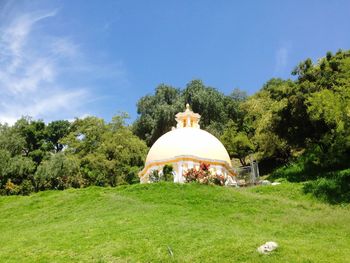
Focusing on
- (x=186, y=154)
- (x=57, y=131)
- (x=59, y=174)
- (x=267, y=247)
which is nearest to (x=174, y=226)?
(x=267, y=247)

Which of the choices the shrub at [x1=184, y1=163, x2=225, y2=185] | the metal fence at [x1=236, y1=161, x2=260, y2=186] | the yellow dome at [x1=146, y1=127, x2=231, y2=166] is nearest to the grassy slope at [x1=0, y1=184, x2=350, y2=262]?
the shrub at [x1=184, y1=163, x2=225, y2=185]

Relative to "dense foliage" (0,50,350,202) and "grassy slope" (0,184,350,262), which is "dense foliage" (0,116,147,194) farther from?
"grassy slope" (0,184,350,262)

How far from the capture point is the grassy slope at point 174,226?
41.8 feet

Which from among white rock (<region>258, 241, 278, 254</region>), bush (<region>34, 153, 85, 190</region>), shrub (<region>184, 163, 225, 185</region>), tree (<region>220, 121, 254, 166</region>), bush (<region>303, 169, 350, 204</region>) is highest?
tree (<region>220, 121, 254, 166</region>)

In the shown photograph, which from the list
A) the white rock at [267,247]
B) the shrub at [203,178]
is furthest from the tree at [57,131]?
the white rock at [267,247]

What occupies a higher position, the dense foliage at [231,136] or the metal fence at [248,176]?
the dense foliage at [231,136]

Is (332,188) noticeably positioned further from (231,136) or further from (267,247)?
(231,136)

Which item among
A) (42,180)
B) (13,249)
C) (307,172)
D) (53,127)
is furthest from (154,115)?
(13,249)

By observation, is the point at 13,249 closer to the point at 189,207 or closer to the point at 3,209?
the point at 189,207

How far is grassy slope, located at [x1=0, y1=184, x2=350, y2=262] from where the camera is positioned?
12727 millimetres

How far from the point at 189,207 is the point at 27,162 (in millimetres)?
21880

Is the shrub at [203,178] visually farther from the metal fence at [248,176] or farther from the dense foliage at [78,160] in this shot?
the dense foliage at [78,160]

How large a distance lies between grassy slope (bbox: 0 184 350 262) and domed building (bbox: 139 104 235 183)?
200 inches

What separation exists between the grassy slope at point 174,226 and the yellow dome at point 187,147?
217 inches
